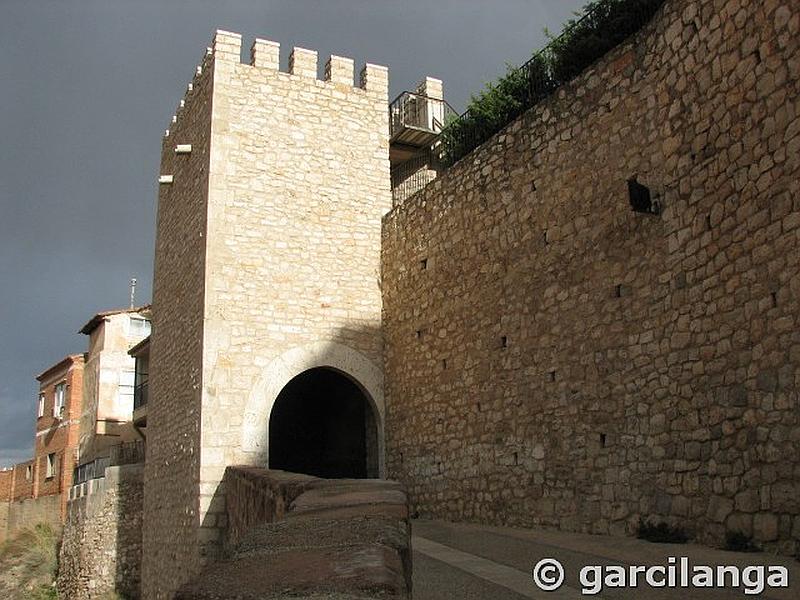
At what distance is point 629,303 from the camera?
6.98 meters

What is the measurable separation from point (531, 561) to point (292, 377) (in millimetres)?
5679

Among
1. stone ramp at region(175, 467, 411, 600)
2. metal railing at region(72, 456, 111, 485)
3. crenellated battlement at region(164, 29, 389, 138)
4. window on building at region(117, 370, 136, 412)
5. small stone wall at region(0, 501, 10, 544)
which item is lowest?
small stone wall at region(0, 501, 10, 544)

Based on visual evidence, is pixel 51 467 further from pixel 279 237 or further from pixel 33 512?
pixel 279 237

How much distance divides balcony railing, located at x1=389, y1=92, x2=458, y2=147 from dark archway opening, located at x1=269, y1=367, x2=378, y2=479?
4602mm

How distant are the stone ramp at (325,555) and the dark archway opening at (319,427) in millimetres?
9017

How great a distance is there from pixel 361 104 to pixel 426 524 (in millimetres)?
6701

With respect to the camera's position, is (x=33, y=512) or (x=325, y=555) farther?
(x=33, y=512)

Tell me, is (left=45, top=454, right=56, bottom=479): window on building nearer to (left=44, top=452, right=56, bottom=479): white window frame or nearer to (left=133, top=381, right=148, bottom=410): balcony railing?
(left=44, top=452, right=56, bottom=479): white window frame

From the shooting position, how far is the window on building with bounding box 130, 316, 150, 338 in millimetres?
26625

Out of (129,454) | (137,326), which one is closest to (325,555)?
(129,454)

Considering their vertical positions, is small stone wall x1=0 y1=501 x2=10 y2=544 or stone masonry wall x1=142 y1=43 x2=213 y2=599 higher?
stone masonry wall x1=142 y1=43 x2=213 y2=599

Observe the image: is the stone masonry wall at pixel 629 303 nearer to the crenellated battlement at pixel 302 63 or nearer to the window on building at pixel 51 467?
the crenellated battlement at pixel 302 63

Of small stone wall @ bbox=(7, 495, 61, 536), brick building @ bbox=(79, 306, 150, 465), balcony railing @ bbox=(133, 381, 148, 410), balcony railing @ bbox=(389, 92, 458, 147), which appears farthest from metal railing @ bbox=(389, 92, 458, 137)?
small stone wall @ bbox=(7, 495, 61, 536)

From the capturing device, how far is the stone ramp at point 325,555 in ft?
6.62
